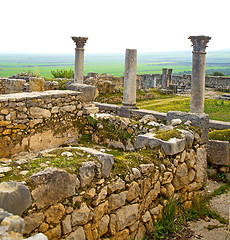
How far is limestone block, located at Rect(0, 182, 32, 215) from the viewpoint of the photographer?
10.2ft

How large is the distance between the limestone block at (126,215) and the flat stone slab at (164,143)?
1281mm

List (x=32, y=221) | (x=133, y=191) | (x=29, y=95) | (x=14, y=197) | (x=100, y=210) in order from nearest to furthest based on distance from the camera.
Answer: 1. (x=14, y=197)
2. (x=32, y=221)
3. (x=100, y=210)
4. (x=133, y=191)
5. (x=29, y=95)

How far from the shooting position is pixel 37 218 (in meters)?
3.46

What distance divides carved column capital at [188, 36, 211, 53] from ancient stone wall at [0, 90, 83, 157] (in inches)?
152

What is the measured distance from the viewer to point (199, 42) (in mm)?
9719

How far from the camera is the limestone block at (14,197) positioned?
3121mm

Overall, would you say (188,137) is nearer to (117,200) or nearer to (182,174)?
(182,174)

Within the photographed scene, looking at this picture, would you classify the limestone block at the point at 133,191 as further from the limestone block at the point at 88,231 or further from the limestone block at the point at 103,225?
the limestone block at the point at 88,231

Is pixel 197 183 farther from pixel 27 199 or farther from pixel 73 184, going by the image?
pixel 27 199

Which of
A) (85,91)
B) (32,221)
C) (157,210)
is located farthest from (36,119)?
(32,221)

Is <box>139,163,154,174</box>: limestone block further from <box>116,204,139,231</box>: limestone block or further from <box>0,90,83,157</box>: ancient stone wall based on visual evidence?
<box>0,90,83,157</box>: ancient stone wall

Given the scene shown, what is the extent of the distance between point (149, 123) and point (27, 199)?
5.23 m

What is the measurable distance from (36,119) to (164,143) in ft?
10.9

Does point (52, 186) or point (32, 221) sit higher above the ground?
point (52, 186)
